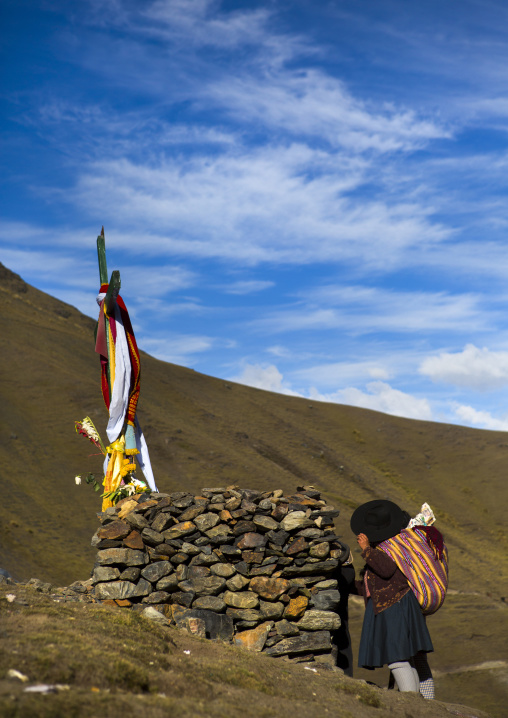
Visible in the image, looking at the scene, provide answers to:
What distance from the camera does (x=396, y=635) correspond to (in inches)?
226

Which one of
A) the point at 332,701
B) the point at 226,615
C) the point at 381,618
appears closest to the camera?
the point at 332,701

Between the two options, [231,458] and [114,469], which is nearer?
[114,469]

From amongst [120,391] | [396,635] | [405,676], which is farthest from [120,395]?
[405,676]

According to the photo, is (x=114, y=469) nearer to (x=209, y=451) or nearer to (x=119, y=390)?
(x=119, y=390)

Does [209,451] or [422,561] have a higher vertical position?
[209,451]

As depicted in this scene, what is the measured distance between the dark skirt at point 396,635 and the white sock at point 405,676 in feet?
0.29

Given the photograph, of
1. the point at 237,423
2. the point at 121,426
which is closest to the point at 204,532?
the point at 121,426

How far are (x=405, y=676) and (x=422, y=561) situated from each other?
3.49 ft

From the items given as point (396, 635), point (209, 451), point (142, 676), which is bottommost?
point (142, 676)

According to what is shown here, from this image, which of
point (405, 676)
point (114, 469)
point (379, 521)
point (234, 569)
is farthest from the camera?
point (114, 469)

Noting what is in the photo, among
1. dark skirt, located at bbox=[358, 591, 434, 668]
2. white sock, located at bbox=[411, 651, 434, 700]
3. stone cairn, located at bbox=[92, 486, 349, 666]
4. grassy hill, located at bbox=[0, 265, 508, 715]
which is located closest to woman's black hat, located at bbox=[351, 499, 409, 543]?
dark skirt, located at bbox=[358, 591, 434, 668]

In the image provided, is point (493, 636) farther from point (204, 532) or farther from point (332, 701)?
point (332, 701)

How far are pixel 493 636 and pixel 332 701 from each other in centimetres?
1425

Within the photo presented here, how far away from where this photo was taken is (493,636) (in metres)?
17.4
